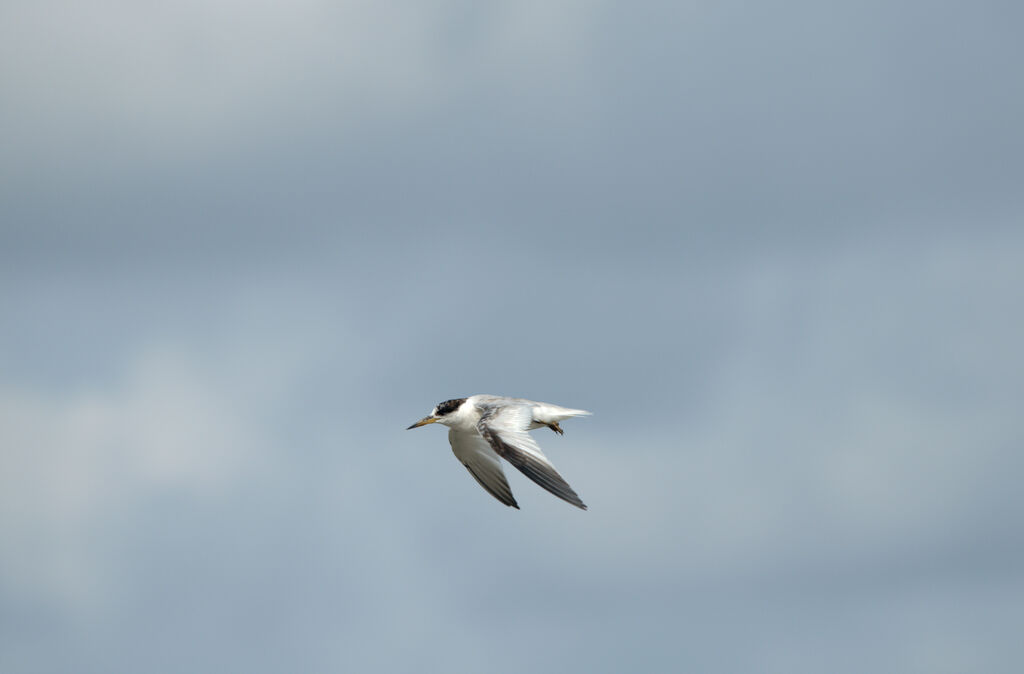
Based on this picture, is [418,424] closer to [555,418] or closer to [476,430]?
[476,430]

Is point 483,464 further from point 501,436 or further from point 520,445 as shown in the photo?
point 520,445

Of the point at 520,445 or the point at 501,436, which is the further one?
A: the point at 501,436

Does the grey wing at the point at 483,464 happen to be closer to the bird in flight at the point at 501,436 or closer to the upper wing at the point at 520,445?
the bird in flight at the point at 501,436

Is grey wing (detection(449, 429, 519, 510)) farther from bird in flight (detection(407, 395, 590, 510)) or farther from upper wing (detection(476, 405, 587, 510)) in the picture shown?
upper wing (detection(476, 405, 587, 510))

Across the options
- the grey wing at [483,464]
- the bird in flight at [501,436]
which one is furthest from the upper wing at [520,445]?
the grey wing at [483,464]

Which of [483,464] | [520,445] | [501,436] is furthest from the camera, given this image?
[483,464]

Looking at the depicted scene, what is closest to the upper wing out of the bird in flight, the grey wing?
the bird in flight

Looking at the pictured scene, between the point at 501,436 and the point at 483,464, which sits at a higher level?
the point at 483,464

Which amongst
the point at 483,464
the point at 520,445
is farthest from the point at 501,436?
the point at 483,464
